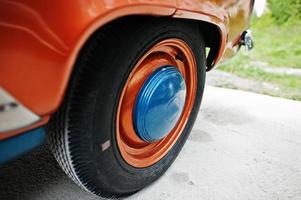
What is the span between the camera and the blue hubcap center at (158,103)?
135 centimetres

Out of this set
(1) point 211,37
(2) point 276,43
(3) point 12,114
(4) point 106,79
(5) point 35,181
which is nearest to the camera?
(3) point 12,114

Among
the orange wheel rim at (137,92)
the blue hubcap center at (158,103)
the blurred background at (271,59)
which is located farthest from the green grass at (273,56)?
the blue hubcap center at (158,103)

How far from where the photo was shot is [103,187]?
131 cm

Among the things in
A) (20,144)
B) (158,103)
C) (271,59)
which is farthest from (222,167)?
(271,59)

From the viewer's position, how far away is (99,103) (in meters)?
1.12

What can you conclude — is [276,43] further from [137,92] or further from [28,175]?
[28,175]

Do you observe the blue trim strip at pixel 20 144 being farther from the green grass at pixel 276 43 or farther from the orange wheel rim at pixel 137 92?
the green grass at pixel 276 43

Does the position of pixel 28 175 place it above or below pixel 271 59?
above

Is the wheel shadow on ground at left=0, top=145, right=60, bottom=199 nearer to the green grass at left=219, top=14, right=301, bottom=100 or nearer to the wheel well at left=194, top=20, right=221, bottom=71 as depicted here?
the wheel well at left=194, top=20, right=221, bottom=71

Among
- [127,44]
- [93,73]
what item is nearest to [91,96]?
[93,73]

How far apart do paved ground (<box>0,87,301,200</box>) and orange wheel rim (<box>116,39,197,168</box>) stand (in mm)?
156

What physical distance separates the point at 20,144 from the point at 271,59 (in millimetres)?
3497

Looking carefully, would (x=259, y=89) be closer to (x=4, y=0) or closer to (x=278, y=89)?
(x=278, y=89)

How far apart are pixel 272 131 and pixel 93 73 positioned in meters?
1.50
